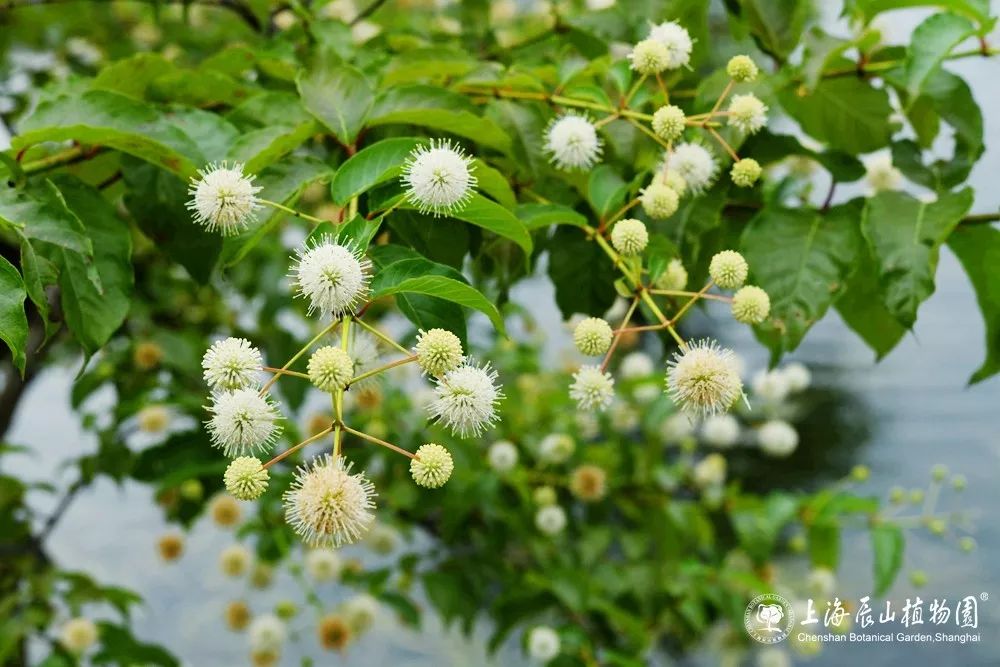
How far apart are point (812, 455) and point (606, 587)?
37.3 inches

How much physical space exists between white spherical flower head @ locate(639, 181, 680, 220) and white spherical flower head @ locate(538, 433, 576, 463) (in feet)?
2.45

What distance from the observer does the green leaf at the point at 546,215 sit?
1.74 feet

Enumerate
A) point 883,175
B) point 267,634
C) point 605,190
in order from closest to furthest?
point 605,190
point 883,175
point 267,634

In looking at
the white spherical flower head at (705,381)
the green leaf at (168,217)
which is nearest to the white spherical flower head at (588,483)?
the green leaf at (168,217)

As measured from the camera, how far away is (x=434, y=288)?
406 millimetres

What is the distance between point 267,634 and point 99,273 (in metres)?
0.95

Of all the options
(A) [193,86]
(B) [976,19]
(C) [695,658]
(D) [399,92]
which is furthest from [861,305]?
(C) [695,658]

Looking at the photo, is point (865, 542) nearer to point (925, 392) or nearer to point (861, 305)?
point (925, 392)

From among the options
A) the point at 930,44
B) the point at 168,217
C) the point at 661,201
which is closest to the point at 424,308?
the point at 661,201

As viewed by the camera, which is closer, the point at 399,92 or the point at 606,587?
the point at 399,92

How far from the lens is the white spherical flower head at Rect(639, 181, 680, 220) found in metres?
0.51

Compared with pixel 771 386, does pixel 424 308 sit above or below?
below

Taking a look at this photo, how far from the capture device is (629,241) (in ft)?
1.65

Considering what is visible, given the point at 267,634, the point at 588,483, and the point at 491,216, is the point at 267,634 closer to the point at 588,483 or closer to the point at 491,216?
the point at 588,483
